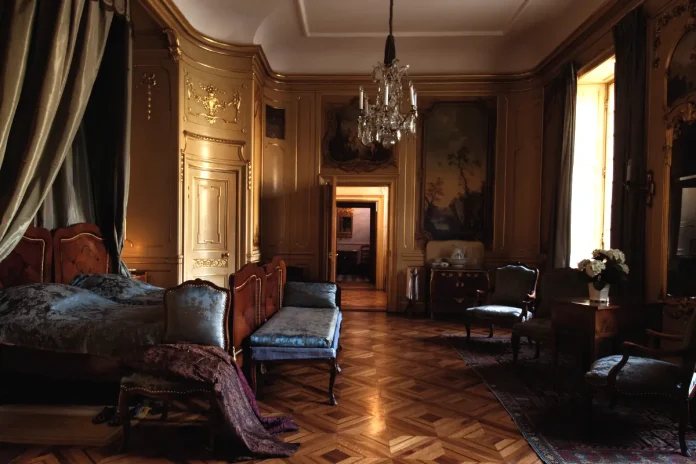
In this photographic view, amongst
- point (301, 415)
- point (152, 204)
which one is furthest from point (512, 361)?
point (152, 204)

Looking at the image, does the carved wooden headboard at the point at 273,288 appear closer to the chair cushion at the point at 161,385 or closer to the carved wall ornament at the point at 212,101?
the chair cushion at the point at 161,385

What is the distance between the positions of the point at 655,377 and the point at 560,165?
2759mm

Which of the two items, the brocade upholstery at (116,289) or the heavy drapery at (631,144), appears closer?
the brocade upholstery at (116,289)

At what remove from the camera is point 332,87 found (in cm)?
570

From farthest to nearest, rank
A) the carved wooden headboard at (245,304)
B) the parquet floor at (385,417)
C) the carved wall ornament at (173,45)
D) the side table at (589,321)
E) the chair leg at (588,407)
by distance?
the carved wall ornament at (173,45) < the side table at (589,321) < the carved wooden headboard at (245,304) < the chair leg at (588,407) < the parquet floor at (385,417)

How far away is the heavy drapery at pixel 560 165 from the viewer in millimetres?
4371

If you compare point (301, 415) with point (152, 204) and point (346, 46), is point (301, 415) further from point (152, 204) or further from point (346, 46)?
point (346, 46)

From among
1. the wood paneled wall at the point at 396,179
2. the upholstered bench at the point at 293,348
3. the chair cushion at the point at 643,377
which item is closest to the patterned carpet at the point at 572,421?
the chair cushion at the point at 643,377

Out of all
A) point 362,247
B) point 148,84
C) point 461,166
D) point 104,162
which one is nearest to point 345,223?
point 362,247

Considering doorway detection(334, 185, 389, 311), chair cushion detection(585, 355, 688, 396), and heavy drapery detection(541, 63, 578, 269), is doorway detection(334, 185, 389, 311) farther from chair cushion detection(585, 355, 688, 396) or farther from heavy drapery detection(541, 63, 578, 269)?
chair cushion detection(585, 355, 688, 396)

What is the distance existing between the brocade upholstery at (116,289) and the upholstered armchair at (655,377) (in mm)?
2578

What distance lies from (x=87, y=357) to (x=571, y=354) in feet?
11.6

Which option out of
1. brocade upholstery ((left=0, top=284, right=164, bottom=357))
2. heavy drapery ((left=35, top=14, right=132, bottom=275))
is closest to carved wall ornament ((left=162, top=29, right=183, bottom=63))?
heavy drapery ((left=35, top=14, right=132, bottom=275))

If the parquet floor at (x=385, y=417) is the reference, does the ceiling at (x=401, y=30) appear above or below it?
above
